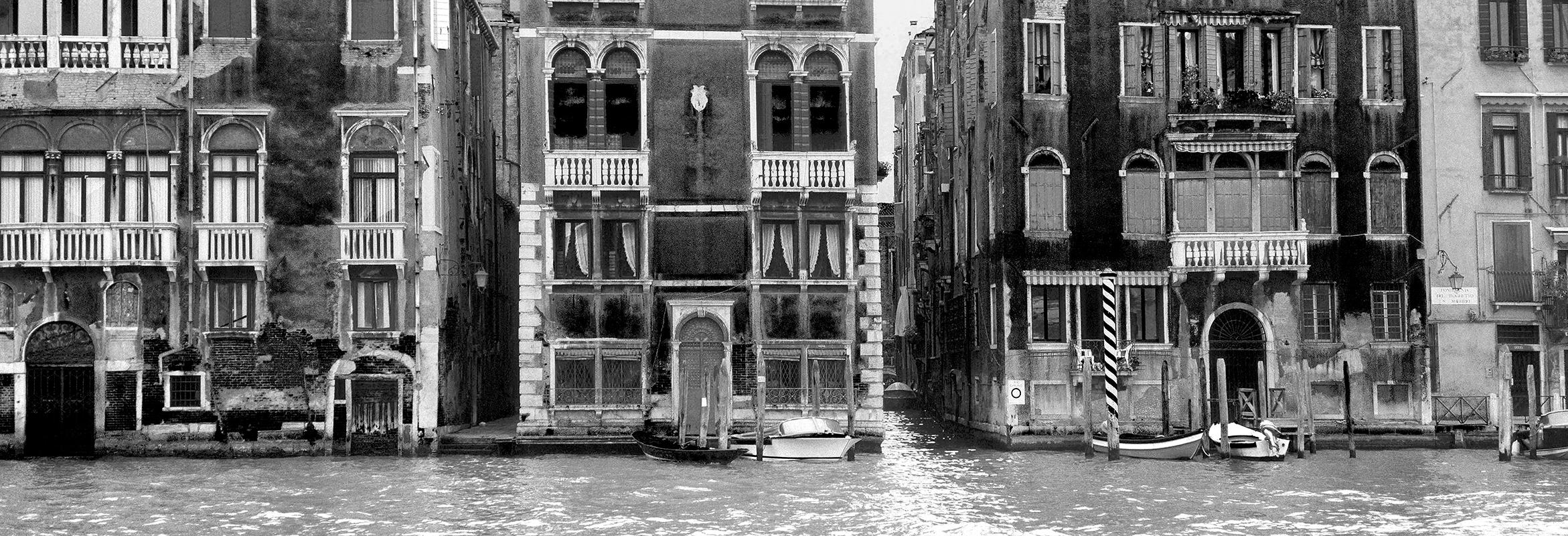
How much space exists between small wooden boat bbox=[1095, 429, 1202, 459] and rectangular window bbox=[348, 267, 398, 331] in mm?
13968

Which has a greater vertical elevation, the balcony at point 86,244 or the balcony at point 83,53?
the balcony at point 83,53

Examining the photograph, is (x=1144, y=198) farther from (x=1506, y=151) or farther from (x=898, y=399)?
(x=898, y=399)

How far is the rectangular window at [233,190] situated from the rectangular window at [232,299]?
103cm

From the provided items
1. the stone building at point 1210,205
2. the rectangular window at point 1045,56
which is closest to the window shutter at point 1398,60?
the stone building at point 1210,205

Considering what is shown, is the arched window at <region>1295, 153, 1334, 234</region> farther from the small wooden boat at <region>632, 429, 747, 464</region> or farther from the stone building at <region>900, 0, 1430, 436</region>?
the small wooden boat at <region>632, 429, 747, 464</region>

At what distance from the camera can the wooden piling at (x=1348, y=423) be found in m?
35.9

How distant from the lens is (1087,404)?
3603 centimetres

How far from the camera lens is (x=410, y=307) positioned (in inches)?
1421

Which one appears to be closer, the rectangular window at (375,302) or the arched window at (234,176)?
the arched window at (234,176)

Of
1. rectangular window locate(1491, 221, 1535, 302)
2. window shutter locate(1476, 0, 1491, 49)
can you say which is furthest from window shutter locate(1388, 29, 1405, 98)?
rectangular window locate(1491, 221, 1535, 302)

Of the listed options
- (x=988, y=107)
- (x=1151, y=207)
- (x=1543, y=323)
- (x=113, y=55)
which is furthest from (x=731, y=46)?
(x=1543, y=323)

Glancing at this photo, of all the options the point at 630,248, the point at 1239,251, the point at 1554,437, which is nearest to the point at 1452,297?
the point at 1239,251

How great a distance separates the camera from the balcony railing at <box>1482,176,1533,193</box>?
38844 mm

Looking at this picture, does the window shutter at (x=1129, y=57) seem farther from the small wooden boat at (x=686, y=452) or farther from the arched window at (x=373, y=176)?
the arched window at (x=373, y=176)
